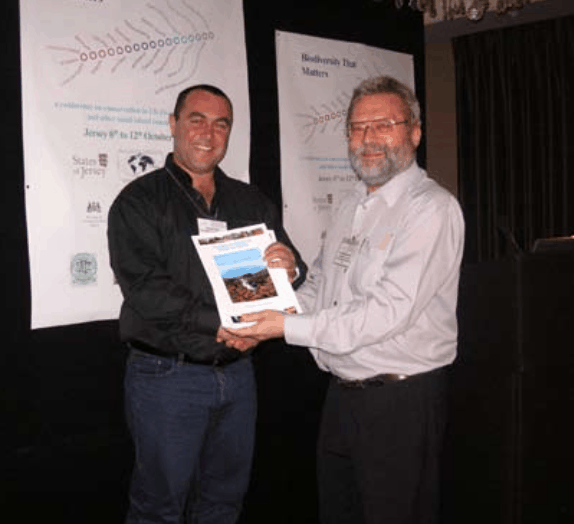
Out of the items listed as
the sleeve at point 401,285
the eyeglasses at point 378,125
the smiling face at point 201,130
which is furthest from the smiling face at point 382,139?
the smiling face at point 201,130

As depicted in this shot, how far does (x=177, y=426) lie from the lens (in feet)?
7.36

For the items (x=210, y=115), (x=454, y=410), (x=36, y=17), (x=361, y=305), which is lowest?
(x=454, y=410)

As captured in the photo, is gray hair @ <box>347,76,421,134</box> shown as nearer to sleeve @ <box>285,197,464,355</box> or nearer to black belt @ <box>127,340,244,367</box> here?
sleeve @ <box>285,197,464,355</box>

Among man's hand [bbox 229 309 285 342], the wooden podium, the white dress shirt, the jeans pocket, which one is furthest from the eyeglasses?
the jeans pocket

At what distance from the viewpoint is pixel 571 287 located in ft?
6.02

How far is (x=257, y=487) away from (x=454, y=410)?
1.27 meters

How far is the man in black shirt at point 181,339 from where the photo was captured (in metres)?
2.22

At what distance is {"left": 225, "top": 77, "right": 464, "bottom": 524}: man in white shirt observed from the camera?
2.02m

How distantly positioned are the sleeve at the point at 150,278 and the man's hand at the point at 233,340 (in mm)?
27

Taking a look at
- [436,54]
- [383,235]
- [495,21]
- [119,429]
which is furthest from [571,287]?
[436,54]

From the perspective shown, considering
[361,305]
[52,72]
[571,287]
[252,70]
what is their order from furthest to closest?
[252,70]
[52,72]
[361,305]
[571,287]

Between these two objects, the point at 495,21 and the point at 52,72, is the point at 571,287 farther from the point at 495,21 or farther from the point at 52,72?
the point at 495,21

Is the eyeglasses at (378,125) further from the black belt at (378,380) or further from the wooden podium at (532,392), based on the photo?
the black belt at (378,380)

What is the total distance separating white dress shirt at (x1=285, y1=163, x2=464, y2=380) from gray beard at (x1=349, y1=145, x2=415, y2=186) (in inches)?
1.2
